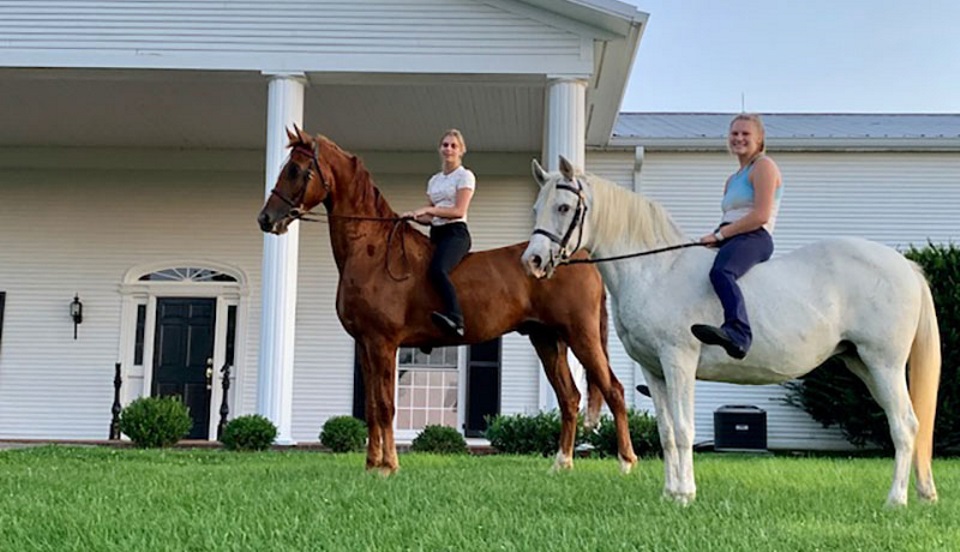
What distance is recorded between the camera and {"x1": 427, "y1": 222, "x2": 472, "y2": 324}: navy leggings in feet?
20.2

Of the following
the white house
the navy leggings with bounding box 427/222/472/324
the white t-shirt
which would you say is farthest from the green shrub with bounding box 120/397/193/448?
the white t-shirt

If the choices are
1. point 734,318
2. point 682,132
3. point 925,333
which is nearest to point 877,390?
point 925,333

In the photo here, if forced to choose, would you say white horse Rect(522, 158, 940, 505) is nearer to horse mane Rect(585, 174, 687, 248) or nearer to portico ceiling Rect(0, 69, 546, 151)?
horse mane Rect(585, 174, 687, 248)

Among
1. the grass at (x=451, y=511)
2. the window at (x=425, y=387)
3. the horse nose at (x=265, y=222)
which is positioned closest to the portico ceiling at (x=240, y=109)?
the window at (x=425, y=387)

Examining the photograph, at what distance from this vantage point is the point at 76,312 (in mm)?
13602

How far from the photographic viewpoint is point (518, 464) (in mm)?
7207

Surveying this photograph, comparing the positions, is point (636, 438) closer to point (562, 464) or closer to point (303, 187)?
point (562, 464)

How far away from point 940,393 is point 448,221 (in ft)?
24.1

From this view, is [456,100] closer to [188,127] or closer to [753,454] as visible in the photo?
[188,127]

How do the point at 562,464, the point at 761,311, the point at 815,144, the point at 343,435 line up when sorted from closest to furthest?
the point at 761,311
the point at 562,464
the point at 343,435
the point at 815,144

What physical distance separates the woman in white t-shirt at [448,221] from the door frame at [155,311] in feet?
26.3

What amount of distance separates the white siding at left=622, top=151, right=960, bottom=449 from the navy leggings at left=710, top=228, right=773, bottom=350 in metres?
8.56

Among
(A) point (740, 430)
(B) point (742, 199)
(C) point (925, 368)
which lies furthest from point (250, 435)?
(A) point (740, 430)

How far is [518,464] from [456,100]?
551 centimetres
